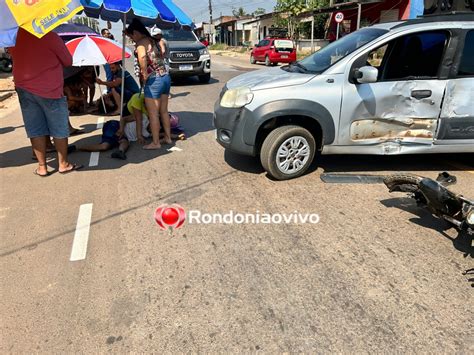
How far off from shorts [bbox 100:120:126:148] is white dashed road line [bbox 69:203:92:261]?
2.18m

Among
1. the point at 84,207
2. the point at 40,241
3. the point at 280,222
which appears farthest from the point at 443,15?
the point at 40,241

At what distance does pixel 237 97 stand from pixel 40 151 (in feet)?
8.64

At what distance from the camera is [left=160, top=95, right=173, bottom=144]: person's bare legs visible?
5797mm

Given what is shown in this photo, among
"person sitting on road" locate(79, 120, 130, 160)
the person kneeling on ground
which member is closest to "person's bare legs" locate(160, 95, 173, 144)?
the person kneeling on ground

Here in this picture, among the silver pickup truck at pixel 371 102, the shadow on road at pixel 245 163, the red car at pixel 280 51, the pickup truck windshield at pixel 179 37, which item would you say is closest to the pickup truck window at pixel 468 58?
the silver pickup truck at pixel 371 102

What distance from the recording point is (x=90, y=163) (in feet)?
17.7

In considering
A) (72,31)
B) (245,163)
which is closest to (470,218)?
(245,163)

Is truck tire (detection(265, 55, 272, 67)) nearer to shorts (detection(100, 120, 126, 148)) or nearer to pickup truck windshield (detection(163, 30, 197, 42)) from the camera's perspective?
pickup truck windshield (detection(163, 30, 197, 42))

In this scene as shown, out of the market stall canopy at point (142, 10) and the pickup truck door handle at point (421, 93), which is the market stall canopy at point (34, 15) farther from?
the pickup truck door handle at point (421, 93)

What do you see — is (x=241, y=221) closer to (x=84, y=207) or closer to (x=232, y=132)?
(x=232, y=132)

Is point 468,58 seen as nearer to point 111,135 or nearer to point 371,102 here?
point 371,102

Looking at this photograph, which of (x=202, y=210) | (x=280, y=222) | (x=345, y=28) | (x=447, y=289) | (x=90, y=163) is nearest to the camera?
(x=447, y=289)

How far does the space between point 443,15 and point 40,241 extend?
5.04 m

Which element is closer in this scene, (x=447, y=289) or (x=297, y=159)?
(x=447, y=289)
